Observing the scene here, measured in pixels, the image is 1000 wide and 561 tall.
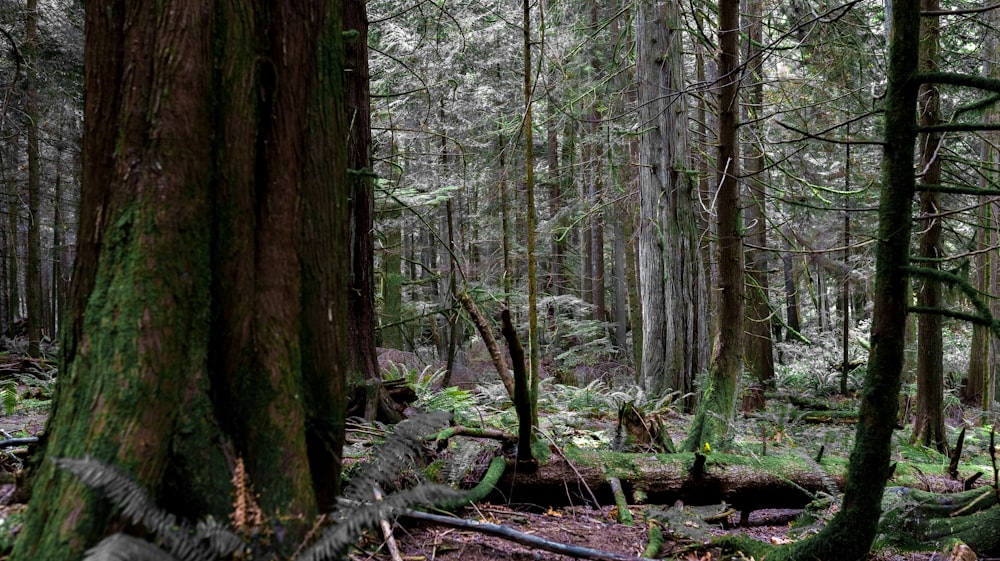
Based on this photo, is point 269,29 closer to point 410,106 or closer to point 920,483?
point 920,483

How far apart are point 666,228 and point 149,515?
8.24 metres

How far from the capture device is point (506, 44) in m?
14.4

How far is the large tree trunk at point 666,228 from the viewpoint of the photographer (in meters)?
9.15

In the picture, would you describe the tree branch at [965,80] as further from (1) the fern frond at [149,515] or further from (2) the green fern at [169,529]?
(1) the fern frond at [149,515]

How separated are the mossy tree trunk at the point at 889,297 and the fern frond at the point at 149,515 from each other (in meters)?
2.53

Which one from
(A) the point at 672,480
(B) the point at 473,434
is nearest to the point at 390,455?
(B) the point at 473,434

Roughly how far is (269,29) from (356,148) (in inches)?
103

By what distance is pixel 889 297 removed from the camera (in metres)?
2.54

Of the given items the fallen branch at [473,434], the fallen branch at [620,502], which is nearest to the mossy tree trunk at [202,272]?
the fallen branch at [473,434]

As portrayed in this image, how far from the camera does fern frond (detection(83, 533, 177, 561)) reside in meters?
1.66

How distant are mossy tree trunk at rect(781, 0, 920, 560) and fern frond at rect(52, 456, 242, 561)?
99.5 inches

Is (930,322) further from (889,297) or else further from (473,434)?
(473,434)

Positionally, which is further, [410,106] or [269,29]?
[410,106]

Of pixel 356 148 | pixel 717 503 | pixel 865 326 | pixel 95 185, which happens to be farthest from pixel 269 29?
pixel 865 326
